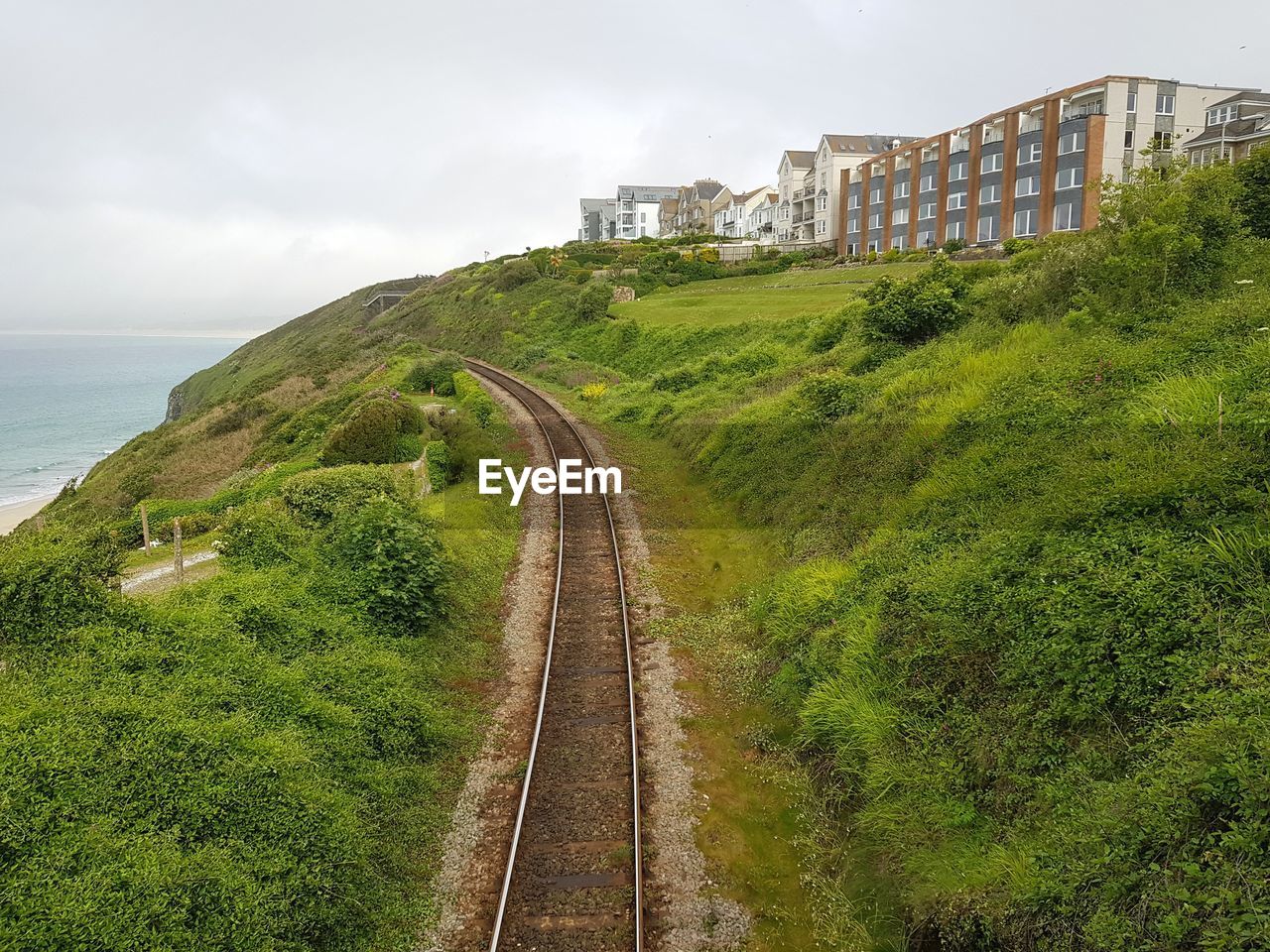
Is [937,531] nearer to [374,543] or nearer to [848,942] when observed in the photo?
[848,942]

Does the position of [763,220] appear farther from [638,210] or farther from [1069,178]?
[638,210]

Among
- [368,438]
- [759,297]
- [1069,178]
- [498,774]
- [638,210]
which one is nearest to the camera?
[498,774]

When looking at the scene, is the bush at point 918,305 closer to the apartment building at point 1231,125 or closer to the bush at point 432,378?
the bush at point 432,378

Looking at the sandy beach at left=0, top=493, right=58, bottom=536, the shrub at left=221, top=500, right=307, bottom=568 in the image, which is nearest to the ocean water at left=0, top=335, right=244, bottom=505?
the sandy beach at left=0, top=493, right=58, bottom=536

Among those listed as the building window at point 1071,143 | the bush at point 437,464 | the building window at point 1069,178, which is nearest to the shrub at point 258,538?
the bush at point 437,464

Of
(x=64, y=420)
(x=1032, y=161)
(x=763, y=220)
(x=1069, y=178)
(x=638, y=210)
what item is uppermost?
(x=638, y=210)

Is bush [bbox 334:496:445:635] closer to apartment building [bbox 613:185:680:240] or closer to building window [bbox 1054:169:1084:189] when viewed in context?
building window [bbox 1054:169:1084:189]

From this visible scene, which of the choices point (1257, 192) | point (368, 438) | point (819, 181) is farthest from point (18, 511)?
point (819, 181)
